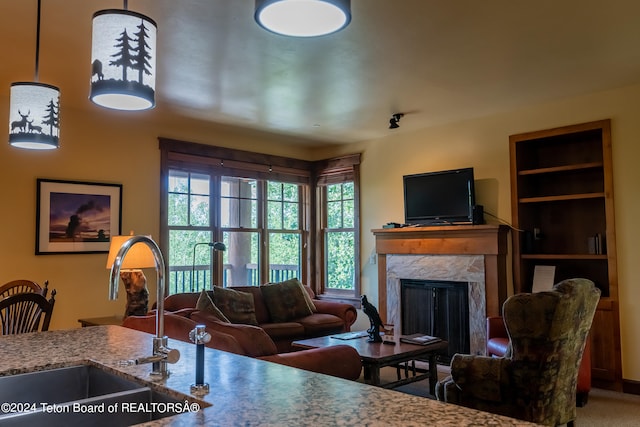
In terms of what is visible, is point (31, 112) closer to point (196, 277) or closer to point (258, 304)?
point (258, 304)

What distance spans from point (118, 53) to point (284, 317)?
4.46 m

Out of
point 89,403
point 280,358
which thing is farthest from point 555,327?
point 89,403

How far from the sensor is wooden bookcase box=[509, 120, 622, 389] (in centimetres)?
454

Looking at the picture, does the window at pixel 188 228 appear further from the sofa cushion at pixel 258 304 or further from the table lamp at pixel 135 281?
the table lamp at pixel 135 281

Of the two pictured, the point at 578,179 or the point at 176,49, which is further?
the point at 578,179

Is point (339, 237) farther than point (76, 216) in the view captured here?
Yes

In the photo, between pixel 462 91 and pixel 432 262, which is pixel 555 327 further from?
pixel 432 262

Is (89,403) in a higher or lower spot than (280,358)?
higher

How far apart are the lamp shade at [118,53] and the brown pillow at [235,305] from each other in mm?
3691

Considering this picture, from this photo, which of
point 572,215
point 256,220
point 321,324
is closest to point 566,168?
point 572,215

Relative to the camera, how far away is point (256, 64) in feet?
12.6

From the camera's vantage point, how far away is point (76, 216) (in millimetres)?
4980

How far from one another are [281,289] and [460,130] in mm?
2769

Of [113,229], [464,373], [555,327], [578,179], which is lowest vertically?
[464,373]
